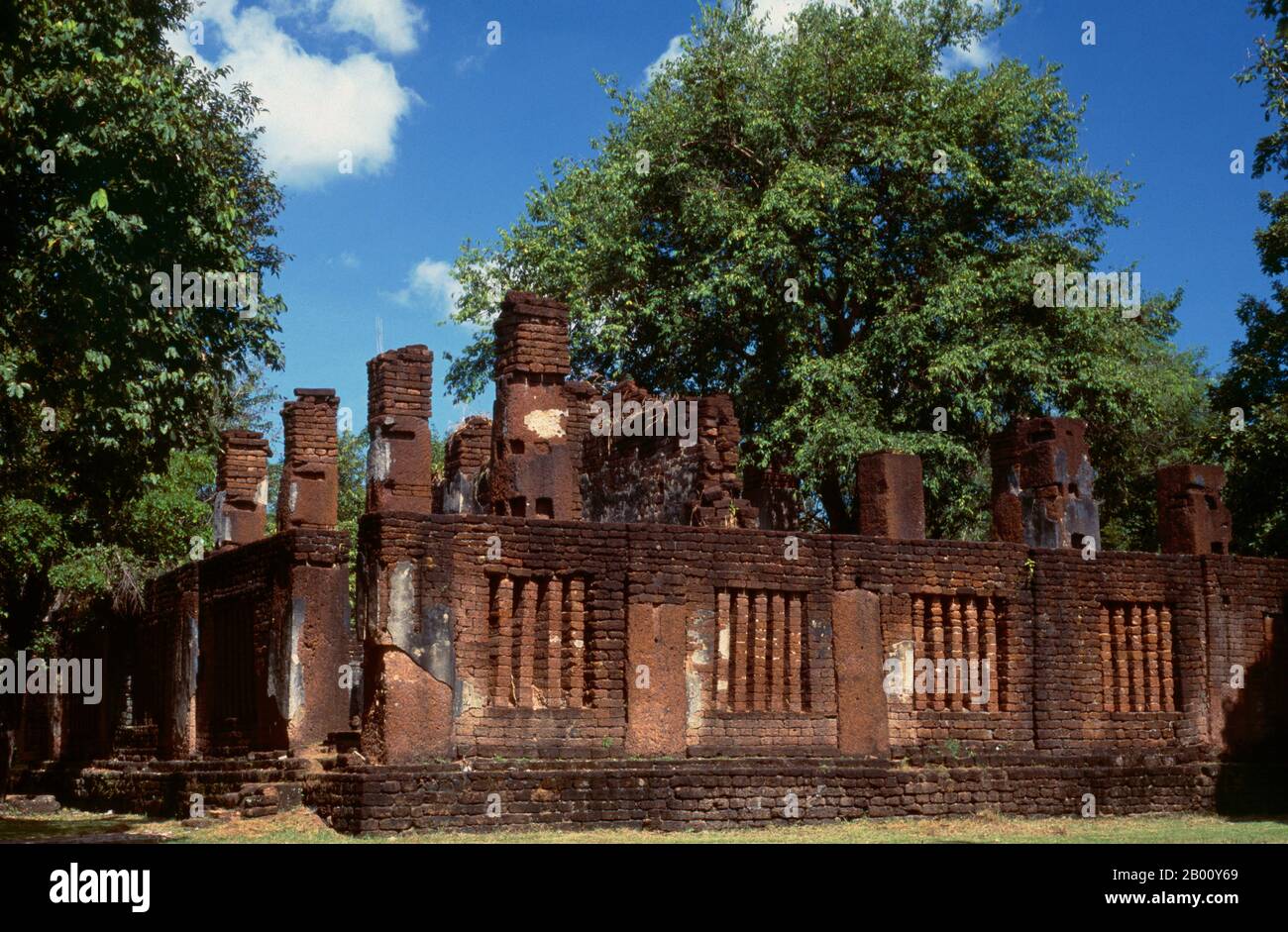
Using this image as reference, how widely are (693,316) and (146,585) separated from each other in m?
10.4

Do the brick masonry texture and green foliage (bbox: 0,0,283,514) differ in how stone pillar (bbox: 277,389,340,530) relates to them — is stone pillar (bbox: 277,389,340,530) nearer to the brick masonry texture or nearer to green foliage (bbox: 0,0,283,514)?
green foliage (bbox: 0,0,283,514)

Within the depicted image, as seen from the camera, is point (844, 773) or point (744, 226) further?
point (744, 226)

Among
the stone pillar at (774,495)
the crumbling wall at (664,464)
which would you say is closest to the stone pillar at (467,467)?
the crumbling wall at (664,464)

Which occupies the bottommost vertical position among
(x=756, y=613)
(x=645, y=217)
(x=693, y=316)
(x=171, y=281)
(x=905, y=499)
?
(x=756, y=613)

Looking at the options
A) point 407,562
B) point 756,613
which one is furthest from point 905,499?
point 407,562

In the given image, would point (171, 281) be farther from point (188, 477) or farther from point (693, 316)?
point (693, 316)

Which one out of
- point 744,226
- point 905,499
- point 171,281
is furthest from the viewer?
point 744,226

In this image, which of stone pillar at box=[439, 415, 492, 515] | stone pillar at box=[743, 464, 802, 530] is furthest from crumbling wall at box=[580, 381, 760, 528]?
stone pillar at box=[743, 464, 802, 530]

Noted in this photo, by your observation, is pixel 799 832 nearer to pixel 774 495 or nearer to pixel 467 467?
pixel 774 495

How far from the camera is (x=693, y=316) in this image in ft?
88.4

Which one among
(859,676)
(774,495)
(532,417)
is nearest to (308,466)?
(532,417)

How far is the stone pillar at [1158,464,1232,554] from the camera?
19.0 metres
